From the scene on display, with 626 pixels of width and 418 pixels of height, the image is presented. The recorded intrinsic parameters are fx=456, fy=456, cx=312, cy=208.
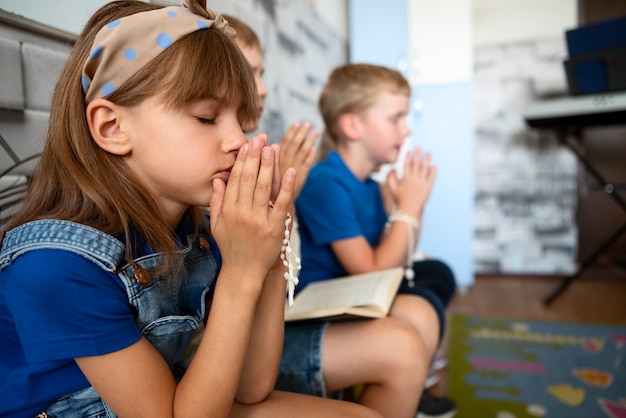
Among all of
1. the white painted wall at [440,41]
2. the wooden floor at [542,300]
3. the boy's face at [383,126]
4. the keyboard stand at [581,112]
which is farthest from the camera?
the white painted wall at [440,41]

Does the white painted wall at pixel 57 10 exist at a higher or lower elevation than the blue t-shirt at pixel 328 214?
higher

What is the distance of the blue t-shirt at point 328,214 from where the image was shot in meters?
0.95

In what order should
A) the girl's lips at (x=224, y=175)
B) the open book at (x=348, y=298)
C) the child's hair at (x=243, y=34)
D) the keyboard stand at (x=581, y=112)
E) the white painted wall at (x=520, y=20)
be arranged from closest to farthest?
the girl's lips at (x=224, y=175) → the open book at (x=348, y=298) → the child's hair at (x=243, y=34) → the keyboard stand at (x=581, y=112) → the white painted wall at (x=520, y=20)

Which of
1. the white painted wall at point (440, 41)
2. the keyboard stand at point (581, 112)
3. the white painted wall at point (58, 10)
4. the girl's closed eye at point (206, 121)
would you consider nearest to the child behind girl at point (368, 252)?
the girl's closed eye at point (206, 121)

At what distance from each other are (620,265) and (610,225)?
0.65 ft

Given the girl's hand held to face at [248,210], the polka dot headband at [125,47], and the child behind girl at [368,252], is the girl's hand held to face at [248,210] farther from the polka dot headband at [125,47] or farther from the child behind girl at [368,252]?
the child behind girl at [368,252]

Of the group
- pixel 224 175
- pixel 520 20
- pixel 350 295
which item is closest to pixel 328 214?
pixel 350 295

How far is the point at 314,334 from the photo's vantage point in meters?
0.71

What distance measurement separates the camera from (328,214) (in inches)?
38.0

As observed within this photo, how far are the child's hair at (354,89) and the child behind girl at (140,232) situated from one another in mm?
603

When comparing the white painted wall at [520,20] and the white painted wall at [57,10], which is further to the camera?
the white painted wall at [520,20]

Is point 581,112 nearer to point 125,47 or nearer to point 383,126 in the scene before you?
point 383,126

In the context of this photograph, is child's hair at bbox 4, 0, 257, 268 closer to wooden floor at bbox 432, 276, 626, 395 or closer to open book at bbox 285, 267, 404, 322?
open book at bbox 285, 267, 404, 322

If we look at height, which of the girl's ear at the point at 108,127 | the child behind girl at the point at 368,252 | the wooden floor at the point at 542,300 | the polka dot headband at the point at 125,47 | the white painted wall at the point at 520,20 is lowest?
the wooden floor at the point at 542,300
